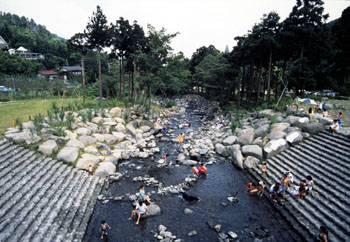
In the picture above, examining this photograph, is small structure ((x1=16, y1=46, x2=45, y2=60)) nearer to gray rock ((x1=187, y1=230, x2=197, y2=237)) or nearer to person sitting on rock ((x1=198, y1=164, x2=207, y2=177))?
person sitting on rock ((x1=198, y1=164, x2=207, y2=177))

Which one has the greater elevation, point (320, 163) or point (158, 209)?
point (320, 163)

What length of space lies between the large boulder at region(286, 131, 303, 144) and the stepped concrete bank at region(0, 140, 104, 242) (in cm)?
1557

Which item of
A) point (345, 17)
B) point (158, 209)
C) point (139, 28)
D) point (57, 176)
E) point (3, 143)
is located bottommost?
point (158, 209)

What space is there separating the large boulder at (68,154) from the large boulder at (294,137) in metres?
17.7

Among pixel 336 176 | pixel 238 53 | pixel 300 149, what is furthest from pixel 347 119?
pixel 238 53

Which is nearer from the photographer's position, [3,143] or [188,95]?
[3,143]

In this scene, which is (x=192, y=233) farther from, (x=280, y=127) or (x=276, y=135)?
(x=280, y=127)

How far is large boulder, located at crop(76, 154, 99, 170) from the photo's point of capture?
14992 mm

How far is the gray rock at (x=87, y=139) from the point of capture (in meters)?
18.2

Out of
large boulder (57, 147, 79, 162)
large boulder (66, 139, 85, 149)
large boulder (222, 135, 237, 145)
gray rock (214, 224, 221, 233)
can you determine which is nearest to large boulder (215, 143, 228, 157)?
large boulder (222, 135, 237, 145)

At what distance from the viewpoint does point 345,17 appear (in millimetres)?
31953

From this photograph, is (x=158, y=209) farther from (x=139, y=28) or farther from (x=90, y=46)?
(x=139, y=28)

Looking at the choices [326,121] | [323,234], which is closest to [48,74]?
[326,121]

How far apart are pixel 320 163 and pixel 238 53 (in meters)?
22.1
